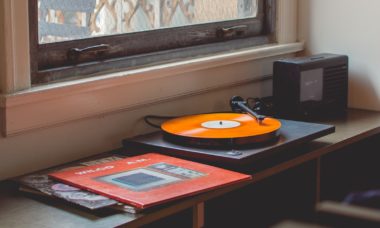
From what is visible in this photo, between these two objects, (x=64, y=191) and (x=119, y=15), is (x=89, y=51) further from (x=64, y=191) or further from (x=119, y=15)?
(x=64, y=191)

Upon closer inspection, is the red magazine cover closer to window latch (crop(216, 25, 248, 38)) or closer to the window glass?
the window glass

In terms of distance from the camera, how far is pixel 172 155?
1.79 meters

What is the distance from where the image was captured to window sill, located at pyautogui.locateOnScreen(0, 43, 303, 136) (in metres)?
1.70

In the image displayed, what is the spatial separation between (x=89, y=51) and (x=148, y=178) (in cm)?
46

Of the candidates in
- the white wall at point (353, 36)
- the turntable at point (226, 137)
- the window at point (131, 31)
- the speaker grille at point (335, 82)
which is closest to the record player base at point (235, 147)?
the turntable at point (226, 137)

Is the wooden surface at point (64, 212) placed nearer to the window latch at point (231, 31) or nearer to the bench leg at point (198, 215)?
the bench leg at point (198, 215)

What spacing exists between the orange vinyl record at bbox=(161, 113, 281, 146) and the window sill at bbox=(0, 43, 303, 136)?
121mm

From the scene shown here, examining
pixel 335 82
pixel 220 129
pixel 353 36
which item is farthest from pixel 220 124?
pixel 353 36

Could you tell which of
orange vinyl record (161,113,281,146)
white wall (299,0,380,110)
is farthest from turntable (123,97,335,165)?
white wall (299,0,380,110)

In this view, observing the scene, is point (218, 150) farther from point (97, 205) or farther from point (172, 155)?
point (97, 205)

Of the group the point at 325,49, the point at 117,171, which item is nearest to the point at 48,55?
the point at 117,171

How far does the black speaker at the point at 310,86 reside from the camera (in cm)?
223

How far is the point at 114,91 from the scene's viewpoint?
1915 millimetres

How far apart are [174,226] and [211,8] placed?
873 millimetres
